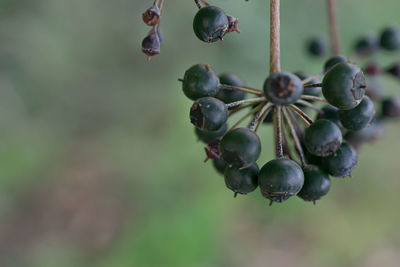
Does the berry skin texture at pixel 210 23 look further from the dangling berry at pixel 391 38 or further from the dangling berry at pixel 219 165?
the dangling berry at pixel 391 38

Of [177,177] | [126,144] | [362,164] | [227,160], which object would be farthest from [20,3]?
[362,164]

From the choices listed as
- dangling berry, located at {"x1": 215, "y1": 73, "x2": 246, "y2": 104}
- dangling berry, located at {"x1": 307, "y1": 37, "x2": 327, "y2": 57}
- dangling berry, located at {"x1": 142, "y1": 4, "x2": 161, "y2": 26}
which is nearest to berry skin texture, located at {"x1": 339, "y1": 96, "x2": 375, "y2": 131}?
dangling berry, located at {"x1": 215, "y1": 73, "x2": 246, "y2": 104}

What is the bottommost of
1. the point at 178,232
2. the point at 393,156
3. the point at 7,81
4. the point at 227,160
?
the point at 227,160

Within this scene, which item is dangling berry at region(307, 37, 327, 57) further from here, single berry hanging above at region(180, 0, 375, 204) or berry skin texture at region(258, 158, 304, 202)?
berry skin texture at region(258, 158, 304, 202)

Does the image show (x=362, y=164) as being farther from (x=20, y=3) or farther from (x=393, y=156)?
(x=20, y=3)

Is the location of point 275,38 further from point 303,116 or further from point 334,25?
point 334,25

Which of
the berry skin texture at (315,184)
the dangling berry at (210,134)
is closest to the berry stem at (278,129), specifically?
the berry skin texture at (315,184)
